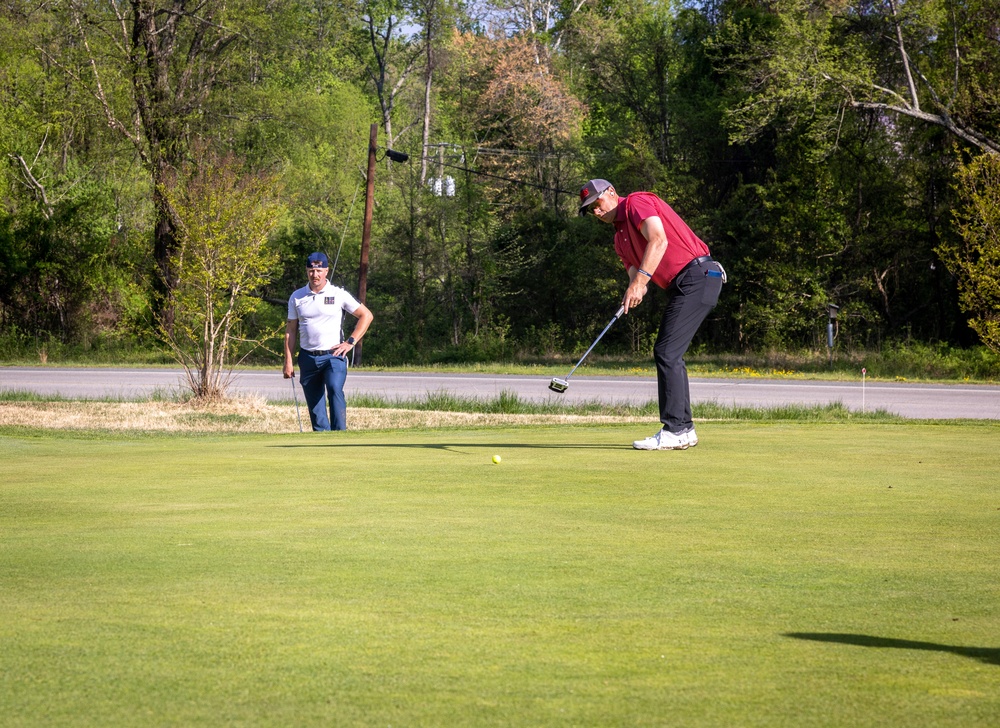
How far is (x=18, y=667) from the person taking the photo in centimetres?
319

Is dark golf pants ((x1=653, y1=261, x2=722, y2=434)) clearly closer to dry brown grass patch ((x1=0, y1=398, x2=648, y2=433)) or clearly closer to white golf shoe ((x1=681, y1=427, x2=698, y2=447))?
white golf shoe ((x1=681, y1=427, x2=698, y2=447))

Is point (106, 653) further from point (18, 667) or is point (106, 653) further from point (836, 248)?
point (836, 248)

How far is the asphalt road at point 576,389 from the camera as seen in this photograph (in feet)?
70.1

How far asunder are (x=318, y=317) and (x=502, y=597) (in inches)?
348

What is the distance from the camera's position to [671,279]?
9.32 m

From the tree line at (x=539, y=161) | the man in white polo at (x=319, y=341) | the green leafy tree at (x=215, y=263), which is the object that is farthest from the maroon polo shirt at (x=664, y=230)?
the tree line at (x=539, y=161)

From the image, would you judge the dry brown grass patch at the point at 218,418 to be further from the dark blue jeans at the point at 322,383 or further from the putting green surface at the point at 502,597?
the putting green surface at the point at 502,597

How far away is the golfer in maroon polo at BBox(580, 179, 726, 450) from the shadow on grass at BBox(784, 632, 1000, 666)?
5.67 metres

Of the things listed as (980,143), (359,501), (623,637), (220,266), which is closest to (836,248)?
(980,143)

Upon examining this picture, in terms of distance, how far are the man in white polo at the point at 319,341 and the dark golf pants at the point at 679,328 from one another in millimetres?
4166

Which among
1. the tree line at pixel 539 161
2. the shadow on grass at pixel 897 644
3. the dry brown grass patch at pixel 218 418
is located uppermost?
the tree line at pixel 539 161

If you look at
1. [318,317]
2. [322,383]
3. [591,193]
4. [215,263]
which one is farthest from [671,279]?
[215,263]

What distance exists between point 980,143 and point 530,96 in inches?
771

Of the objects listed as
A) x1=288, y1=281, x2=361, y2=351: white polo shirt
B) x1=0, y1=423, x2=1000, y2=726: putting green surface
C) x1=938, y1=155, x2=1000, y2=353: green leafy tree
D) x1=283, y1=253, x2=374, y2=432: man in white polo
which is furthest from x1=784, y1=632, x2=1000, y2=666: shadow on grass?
x1=938, y1=155, x2=1000, y2=353: green leafy tree
